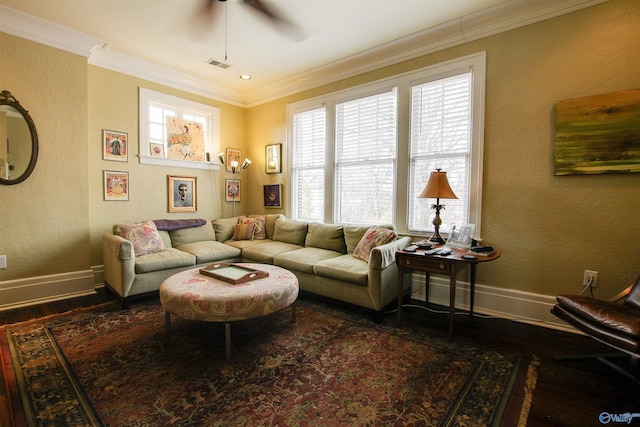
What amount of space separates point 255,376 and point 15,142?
3.38m

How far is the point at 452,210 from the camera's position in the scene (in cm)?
311

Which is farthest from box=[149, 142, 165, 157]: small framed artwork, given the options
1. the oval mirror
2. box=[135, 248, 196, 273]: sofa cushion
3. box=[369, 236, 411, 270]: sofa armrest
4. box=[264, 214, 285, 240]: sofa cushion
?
box=[369, 236, 411, 270]: sofa armrest

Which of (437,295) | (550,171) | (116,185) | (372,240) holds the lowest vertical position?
(437,295)

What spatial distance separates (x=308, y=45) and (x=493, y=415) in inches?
144

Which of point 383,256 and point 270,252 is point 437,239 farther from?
point 270,252

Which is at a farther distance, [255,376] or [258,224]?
[258,224]

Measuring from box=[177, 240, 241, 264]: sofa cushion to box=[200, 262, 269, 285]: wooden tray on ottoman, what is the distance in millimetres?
952

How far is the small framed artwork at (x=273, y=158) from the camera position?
475 cm

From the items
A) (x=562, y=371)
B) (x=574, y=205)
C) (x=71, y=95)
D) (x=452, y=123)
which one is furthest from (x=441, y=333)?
(x=71, y=95)

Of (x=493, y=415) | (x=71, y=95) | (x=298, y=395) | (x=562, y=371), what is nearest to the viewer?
(x=493, y=415)

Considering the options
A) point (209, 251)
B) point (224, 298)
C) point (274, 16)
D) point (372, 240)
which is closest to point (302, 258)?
point (372, 240)

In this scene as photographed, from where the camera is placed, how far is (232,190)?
5.00 metres

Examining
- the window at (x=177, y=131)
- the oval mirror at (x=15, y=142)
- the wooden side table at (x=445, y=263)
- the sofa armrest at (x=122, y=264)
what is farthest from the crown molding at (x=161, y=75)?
the wooden side table at (x=445, y=263)

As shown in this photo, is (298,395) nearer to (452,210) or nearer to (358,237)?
(358,237)
